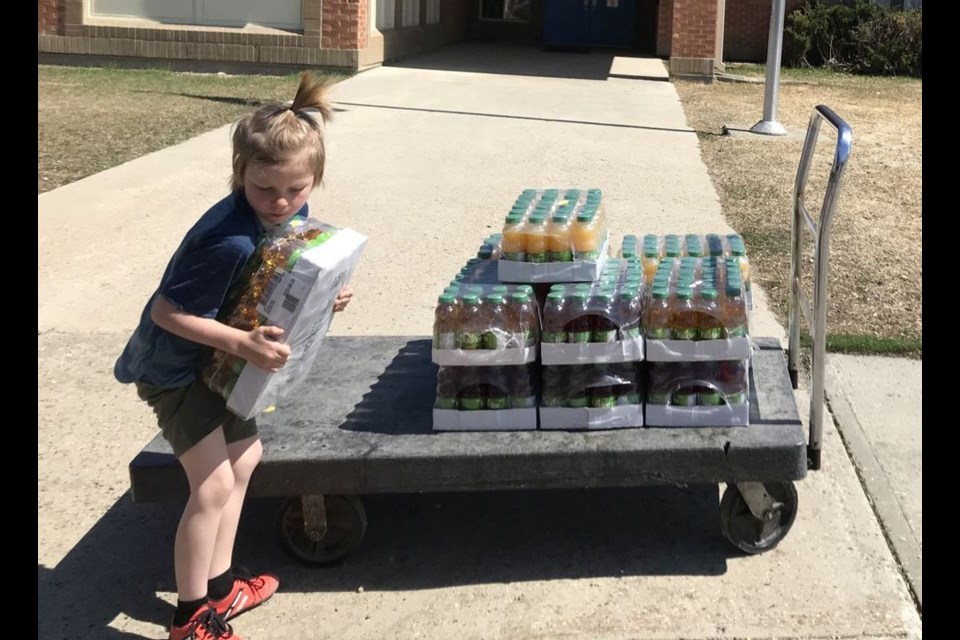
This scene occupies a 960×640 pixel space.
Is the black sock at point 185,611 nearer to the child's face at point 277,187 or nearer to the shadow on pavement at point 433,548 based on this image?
the shadow on pavement at point 433,548

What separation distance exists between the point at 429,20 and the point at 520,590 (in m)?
21.1

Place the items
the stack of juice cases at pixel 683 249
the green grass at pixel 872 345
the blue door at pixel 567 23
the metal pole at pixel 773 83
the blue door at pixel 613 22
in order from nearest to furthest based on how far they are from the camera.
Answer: the stack of juice cases at pixel 683 249, the green grass at pixel 872 345, the metal pole at pixel 773 83, the blue door at pixel 567 23, the blue door at pixel 613 22

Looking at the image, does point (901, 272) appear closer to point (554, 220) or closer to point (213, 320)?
point (554, 220)

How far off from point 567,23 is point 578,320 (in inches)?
947

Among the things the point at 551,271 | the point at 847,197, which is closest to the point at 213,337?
the point at 551,271

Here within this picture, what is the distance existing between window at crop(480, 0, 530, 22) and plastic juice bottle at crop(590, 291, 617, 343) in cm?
2545

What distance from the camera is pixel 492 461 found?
348 cm

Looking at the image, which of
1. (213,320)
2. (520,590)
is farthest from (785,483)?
(213,320)

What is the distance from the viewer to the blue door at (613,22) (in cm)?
2653

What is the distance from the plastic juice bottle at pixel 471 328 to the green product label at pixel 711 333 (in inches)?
27.8

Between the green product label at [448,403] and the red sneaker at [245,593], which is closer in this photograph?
the red sneaker at [245,593]

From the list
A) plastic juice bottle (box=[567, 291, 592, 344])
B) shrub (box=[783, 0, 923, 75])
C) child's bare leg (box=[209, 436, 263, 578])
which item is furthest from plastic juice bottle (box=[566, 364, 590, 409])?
shrub (box=[783, 0, 923, 75])

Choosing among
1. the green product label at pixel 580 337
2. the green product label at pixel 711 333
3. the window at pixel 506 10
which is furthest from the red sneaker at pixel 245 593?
the window at pixel 506 10

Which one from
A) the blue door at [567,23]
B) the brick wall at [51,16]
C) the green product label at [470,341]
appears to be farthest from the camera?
the blue door at [567,23]
